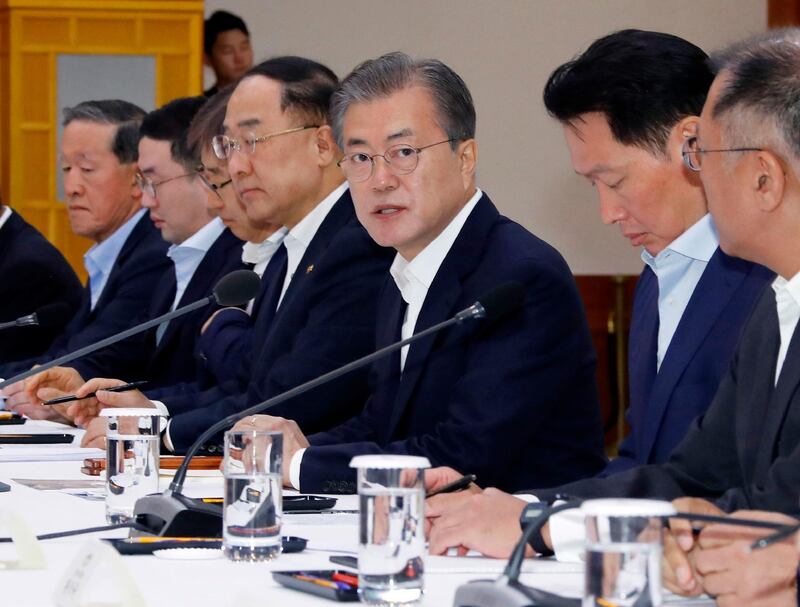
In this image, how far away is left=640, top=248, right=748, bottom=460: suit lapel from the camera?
246 cm

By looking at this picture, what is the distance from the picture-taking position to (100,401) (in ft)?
11.6

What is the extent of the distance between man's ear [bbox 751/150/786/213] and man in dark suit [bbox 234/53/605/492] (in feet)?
2.31

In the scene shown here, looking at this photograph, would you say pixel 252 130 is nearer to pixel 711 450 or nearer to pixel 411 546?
pixel 711 450

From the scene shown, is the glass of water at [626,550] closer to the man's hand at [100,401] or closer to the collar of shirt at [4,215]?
the man's hand at [100,401]

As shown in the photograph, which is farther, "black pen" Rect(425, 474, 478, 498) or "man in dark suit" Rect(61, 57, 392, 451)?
"man in dark suit" Rect(61, 57, 392, 451)

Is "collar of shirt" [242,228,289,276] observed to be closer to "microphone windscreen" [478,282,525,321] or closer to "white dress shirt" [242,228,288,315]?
A: "white dress shirt" [242,228,288,315]

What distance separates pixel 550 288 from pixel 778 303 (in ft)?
2.11

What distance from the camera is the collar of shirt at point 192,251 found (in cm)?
448

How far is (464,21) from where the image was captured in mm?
7805

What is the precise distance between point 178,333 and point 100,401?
82 cm

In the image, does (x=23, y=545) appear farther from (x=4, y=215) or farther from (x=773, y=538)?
(x=4, y=215)

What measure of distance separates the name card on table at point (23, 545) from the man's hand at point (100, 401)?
1.70m

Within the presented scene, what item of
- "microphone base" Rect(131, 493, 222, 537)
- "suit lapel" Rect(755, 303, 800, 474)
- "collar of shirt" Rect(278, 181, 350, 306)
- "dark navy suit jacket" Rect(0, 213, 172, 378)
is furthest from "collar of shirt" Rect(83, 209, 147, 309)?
"suit lapel" Rect(755, 303, 800, 474)

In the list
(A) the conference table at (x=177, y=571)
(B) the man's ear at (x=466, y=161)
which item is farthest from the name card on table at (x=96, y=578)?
(B) the man's ear at (x=466, y=161)
